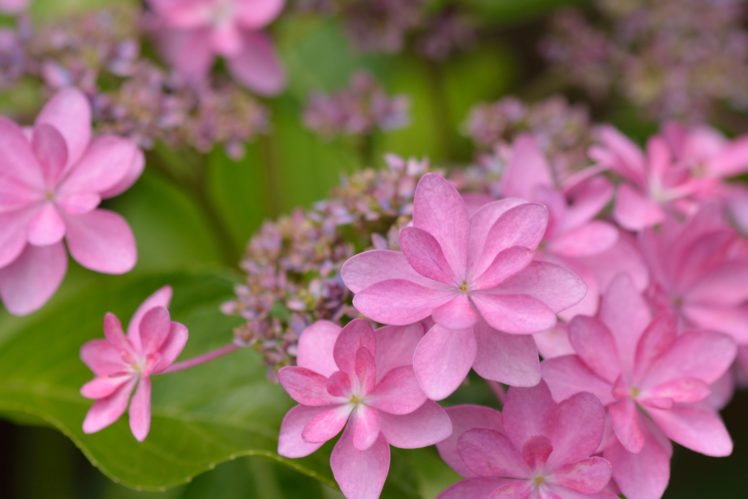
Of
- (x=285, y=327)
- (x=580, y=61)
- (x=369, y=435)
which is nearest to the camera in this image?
(x=369, y=435)

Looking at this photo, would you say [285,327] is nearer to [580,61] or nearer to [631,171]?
[631,171]

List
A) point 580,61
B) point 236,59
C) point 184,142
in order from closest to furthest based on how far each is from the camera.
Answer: point 184,142, point 236,59, point 580,61

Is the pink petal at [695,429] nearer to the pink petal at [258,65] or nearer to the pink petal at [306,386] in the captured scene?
the pink petal at [306,386]

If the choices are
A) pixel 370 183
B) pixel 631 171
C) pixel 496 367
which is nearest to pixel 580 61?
pixel 631 171

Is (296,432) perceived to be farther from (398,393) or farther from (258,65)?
(258,65)

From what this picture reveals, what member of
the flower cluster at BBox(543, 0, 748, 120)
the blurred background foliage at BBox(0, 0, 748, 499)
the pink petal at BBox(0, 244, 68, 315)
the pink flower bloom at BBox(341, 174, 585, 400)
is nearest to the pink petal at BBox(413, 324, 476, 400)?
the pink flower bloom at BBox(341, 174, 585, 400)

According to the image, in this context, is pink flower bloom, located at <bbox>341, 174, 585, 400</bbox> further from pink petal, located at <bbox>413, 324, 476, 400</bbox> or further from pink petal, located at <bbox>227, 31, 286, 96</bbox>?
pink petal, located at <bbox>227, 31, 286, 96</bbox>
